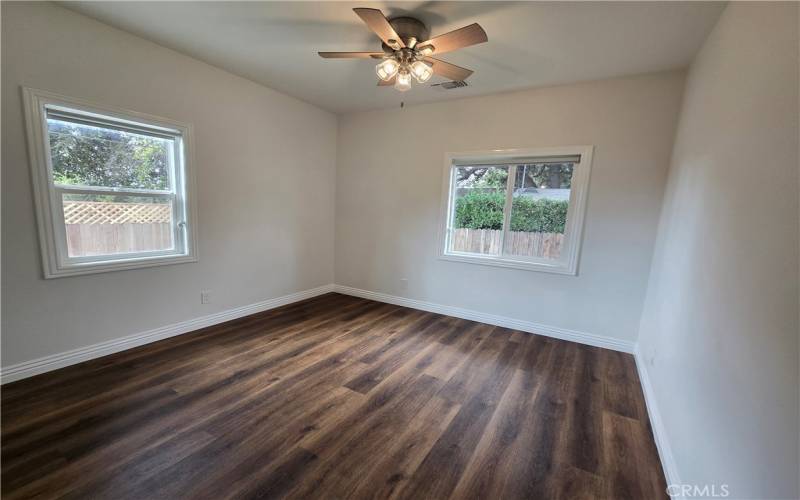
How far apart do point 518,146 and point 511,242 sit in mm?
1057

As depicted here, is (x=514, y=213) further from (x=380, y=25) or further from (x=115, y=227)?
(x=115, y=227)

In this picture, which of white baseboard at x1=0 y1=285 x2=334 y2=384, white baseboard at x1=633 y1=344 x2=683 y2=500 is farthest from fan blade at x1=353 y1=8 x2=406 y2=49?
white baseboard at x1=0 y1=285 x2=334 y2=384

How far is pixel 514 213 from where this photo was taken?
3480 millimetres

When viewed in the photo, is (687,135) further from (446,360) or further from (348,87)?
(348,87)

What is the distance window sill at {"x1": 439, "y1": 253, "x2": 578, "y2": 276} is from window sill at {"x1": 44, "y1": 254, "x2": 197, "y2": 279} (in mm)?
2815

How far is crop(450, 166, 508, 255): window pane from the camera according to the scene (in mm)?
3570

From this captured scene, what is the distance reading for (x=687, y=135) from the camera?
224cm

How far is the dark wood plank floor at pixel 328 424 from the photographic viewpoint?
1.46 m

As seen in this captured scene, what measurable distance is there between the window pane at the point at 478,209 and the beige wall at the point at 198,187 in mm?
1913

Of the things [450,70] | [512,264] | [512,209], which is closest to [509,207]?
[512,209]

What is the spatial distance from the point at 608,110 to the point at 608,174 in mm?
596

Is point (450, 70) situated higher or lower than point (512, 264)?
higher

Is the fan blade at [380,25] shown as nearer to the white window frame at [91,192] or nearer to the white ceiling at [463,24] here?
the white ceiling at [463,24]

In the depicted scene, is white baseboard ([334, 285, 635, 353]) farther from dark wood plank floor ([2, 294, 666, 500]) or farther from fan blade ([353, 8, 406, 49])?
fan blade ([353, 8, 406, 49])
